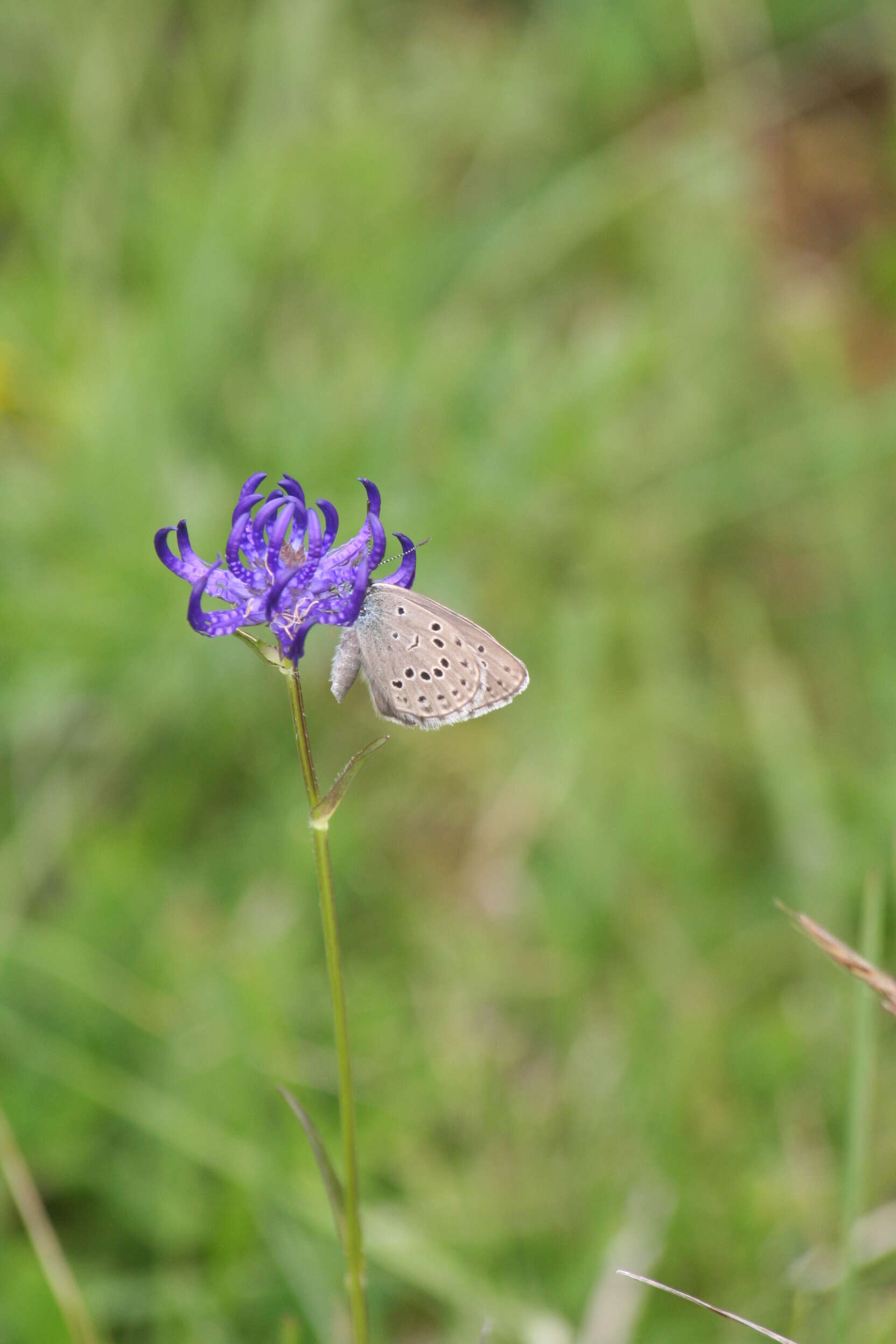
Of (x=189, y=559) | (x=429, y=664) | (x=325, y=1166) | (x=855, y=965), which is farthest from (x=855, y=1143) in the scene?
(x=189, y=559)

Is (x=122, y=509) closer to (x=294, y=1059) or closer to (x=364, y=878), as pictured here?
(x=364, y=878)

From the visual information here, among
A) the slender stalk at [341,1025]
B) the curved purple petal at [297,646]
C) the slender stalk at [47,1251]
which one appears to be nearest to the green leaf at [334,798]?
the slender stalk at [341,1025]

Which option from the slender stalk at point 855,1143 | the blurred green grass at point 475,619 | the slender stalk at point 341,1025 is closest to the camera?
the slender stalk at point 341,1025

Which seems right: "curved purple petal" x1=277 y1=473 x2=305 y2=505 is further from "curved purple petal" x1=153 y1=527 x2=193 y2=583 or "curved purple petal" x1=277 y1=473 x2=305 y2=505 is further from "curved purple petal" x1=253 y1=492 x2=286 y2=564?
"curved purple petal" x1=153 y1=527 x2=193 y2=583

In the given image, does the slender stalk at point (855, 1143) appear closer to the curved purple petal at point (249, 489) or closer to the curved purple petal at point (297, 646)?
the curved purple petal at point (297, 646)

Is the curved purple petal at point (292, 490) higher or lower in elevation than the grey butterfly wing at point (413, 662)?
higher

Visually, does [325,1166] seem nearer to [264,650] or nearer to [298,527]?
[264,650]

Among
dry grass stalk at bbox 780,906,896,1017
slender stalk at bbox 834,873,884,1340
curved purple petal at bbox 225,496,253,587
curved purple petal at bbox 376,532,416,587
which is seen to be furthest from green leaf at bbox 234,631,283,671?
slender stalk at bbox 834,873,884,1340
